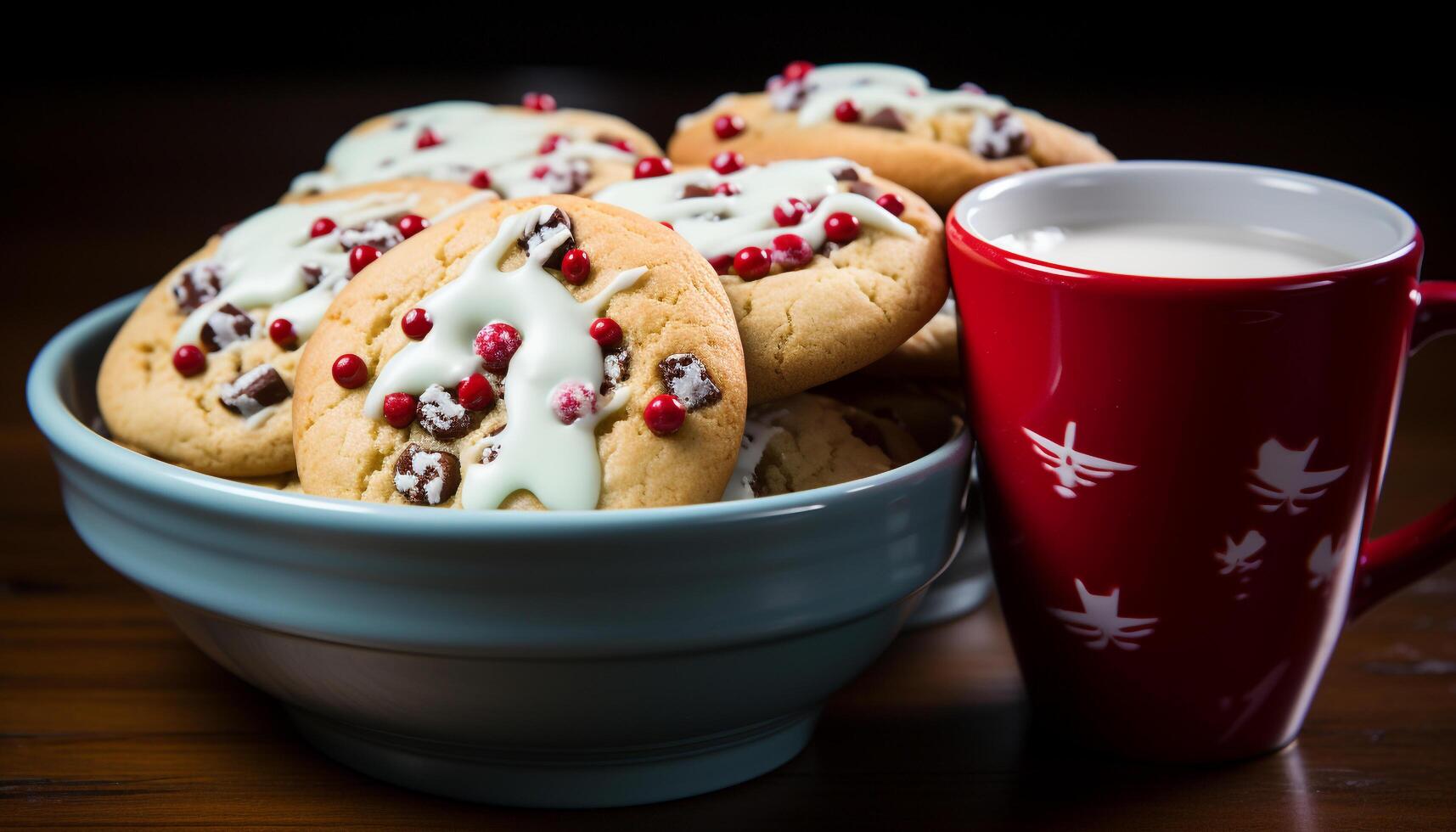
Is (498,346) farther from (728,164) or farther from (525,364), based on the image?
(728,164)

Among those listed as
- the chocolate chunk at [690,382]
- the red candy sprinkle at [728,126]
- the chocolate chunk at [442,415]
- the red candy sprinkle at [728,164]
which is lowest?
the chocolate chunk at [442,415]

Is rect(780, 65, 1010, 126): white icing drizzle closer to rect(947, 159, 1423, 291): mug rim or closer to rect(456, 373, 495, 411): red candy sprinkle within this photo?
rect(947, 159, 1423, 291): mug rim

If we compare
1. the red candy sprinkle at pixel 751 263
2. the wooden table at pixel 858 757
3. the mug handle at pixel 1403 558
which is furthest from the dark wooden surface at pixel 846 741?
the red candy sprinkle at pixel 751 263

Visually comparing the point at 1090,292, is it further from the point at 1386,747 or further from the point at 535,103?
the point at 535,103

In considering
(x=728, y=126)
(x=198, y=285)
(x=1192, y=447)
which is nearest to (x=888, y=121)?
(x=728, y=126)

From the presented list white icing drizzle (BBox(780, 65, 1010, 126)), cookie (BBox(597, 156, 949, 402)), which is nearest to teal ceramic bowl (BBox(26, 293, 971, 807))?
cookie (BBox(597, 156, 949, 402))

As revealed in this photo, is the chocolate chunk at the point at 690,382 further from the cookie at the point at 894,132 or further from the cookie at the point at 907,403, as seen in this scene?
the cookie at the point at 894,132

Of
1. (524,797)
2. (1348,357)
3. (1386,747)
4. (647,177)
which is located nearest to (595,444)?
(524,797)
